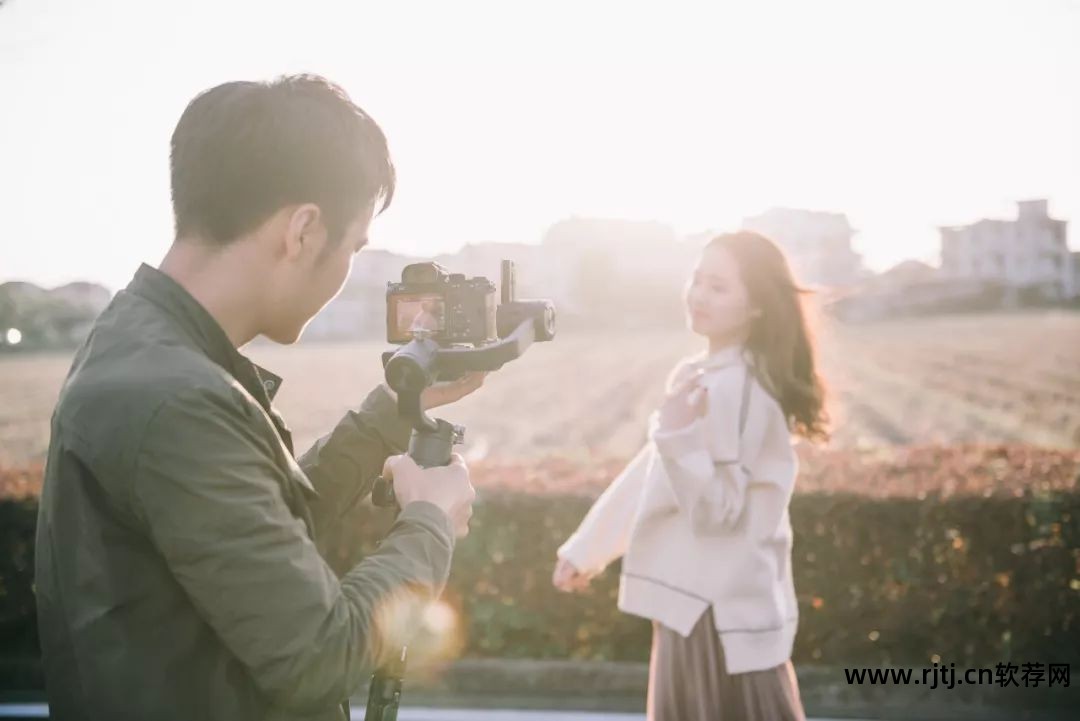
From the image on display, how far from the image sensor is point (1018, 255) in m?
24.8

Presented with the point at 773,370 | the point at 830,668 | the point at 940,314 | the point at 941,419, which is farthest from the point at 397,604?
the point at 940,314

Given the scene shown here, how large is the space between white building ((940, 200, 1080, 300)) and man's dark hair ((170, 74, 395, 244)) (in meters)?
18.0

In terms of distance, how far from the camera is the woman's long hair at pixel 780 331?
126 inches

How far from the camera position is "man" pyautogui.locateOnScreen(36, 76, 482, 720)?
1.19 meters

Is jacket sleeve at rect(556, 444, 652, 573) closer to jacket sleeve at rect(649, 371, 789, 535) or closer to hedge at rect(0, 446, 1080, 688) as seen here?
jacket sleeve at rect(649, 371, 789, 535)

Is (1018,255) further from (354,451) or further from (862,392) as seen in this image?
(354,451)

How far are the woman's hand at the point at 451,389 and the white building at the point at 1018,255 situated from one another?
1740 centimetres

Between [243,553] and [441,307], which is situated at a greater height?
[441,307]

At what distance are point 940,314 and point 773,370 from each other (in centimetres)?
2370

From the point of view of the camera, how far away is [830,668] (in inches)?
199

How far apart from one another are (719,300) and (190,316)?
213 cm

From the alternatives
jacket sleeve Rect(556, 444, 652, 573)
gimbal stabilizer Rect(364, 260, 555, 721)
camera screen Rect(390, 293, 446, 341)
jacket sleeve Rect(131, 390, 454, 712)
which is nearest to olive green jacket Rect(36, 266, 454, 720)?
jacket sleeve Rect(131, 390, 454, 712)

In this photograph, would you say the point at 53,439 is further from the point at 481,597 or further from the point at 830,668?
the point at 830,668

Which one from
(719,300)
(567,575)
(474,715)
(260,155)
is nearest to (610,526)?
(567,575)
